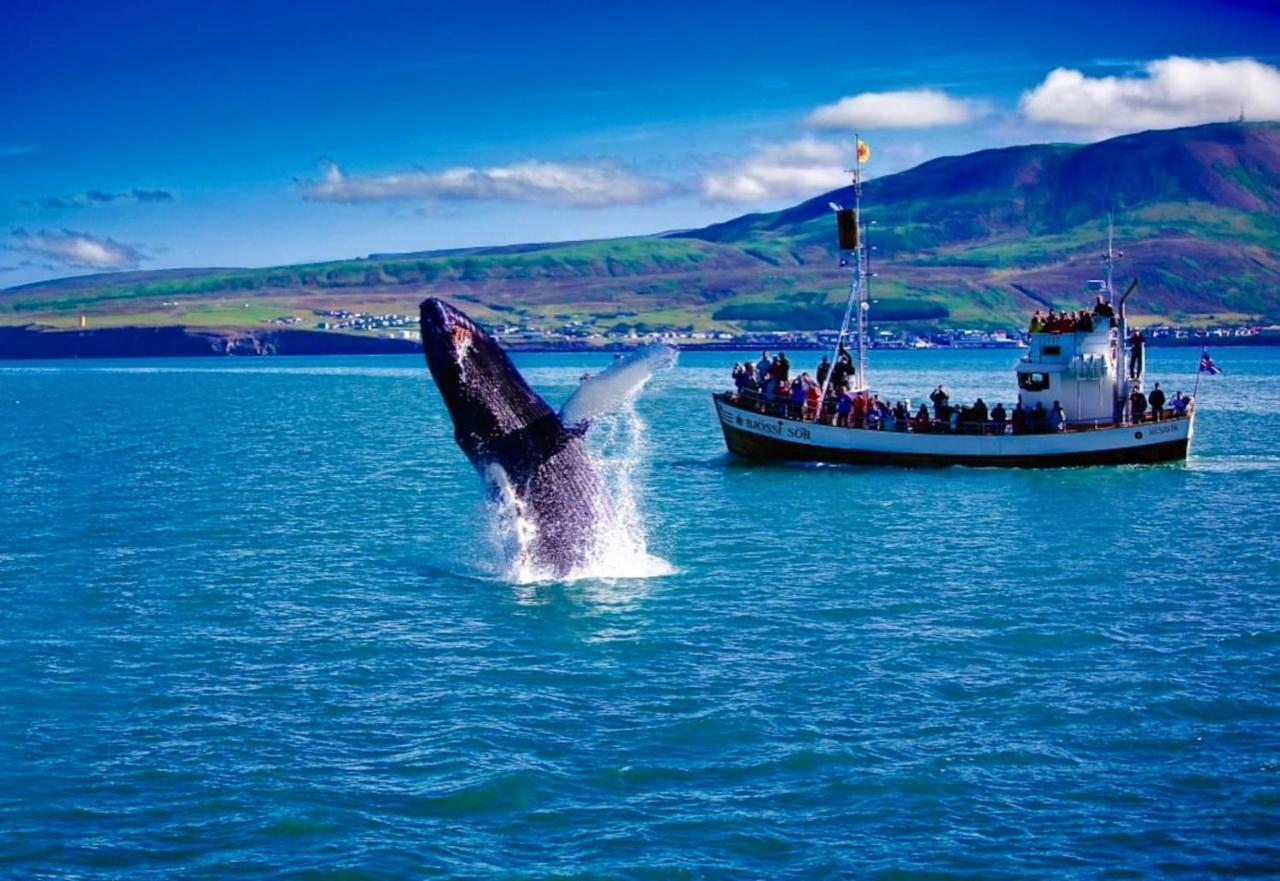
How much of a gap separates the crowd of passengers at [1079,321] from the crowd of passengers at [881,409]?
254 cm

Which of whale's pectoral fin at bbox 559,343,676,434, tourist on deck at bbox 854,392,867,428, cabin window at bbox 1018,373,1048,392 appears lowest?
tourist on deck at bbox 854,392,867,428

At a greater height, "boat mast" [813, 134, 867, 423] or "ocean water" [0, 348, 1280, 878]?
"boat mast" [813, 134, 867, 423]

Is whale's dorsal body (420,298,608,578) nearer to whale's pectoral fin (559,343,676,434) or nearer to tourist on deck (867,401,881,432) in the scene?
whale's pectoral fin (559,343,676,434)

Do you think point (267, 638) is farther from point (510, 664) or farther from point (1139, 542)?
point (1139, 542)

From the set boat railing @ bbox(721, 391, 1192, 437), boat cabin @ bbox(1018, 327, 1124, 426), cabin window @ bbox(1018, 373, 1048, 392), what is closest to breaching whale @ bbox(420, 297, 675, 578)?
boat railing @ bbox(721, 391, 1192, 437)

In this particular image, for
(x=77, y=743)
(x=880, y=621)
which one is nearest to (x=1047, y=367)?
(x=880, y=621)

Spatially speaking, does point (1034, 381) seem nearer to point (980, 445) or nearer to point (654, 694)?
point (980, 445)

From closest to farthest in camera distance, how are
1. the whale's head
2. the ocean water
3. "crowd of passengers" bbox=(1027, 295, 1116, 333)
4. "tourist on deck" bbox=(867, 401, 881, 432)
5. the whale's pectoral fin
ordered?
the ocean water → the whale's head → the whale's pectoral fin → "tourist on deck" bbox=(867, 401, 881, 432) → "crowd of passengers" bbox=(1027, 295, 1116, 333)

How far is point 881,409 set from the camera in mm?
47344

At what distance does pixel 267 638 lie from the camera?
72.5 ft

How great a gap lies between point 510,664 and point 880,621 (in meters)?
6.41

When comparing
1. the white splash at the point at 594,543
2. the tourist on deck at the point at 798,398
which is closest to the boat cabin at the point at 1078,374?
the tourist on deck at the point at 798,398

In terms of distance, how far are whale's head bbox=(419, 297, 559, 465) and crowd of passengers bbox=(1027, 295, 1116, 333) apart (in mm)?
30371

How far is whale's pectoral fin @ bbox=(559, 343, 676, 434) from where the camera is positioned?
19.7 metres
